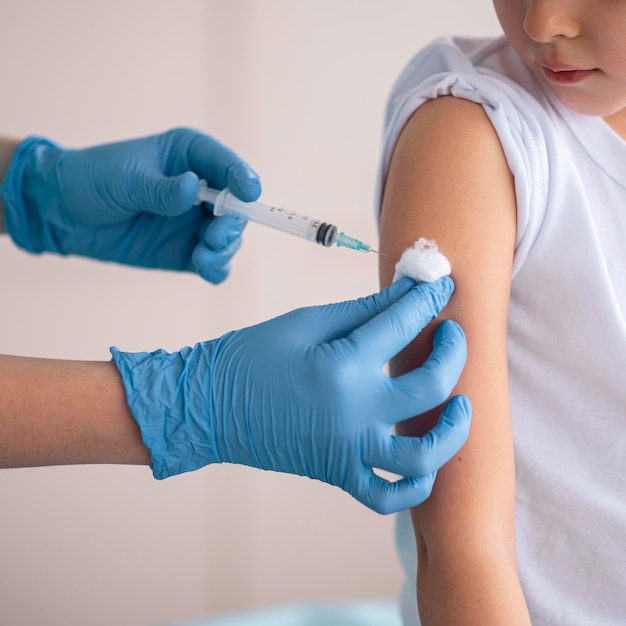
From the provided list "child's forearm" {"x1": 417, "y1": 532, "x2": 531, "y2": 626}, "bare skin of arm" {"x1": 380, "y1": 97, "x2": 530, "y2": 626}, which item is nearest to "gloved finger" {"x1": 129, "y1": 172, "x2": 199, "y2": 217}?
"bare skin of arm" {"x1": 380, "y1": 97, "x2": 530, "y2": 626}

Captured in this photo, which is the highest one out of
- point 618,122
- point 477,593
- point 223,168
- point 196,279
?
point 618,122

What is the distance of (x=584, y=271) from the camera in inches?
39.3

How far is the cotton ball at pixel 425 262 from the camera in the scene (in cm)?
90

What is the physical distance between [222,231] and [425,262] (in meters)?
0.62

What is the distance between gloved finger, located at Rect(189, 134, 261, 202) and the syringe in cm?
3

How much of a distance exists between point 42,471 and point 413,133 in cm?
194

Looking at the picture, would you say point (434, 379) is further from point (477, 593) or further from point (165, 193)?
point (165, 193)

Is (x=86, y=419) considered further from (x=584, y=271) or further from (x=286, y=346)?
(x=584, y=271)

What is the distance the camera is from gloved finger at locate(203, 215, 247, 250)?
142 centimetres

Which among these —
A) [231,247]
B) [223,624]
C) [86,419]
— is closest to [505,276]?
[86,419]

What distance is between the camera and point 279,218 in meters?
1.28

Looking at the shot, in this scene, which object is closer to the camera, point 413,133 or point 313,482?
point 413,133

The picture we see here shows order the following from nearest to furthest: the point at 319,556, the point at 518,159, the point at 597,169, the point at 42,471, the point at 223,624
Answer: the point at 518,159 → the point at 597,169 → the point at 223,624 → the point at 42,471 → the point at 319,556

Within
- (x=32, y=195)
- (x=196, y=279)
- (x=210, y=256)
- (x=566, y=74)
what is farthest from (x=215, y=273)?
(x=196, y=279)
